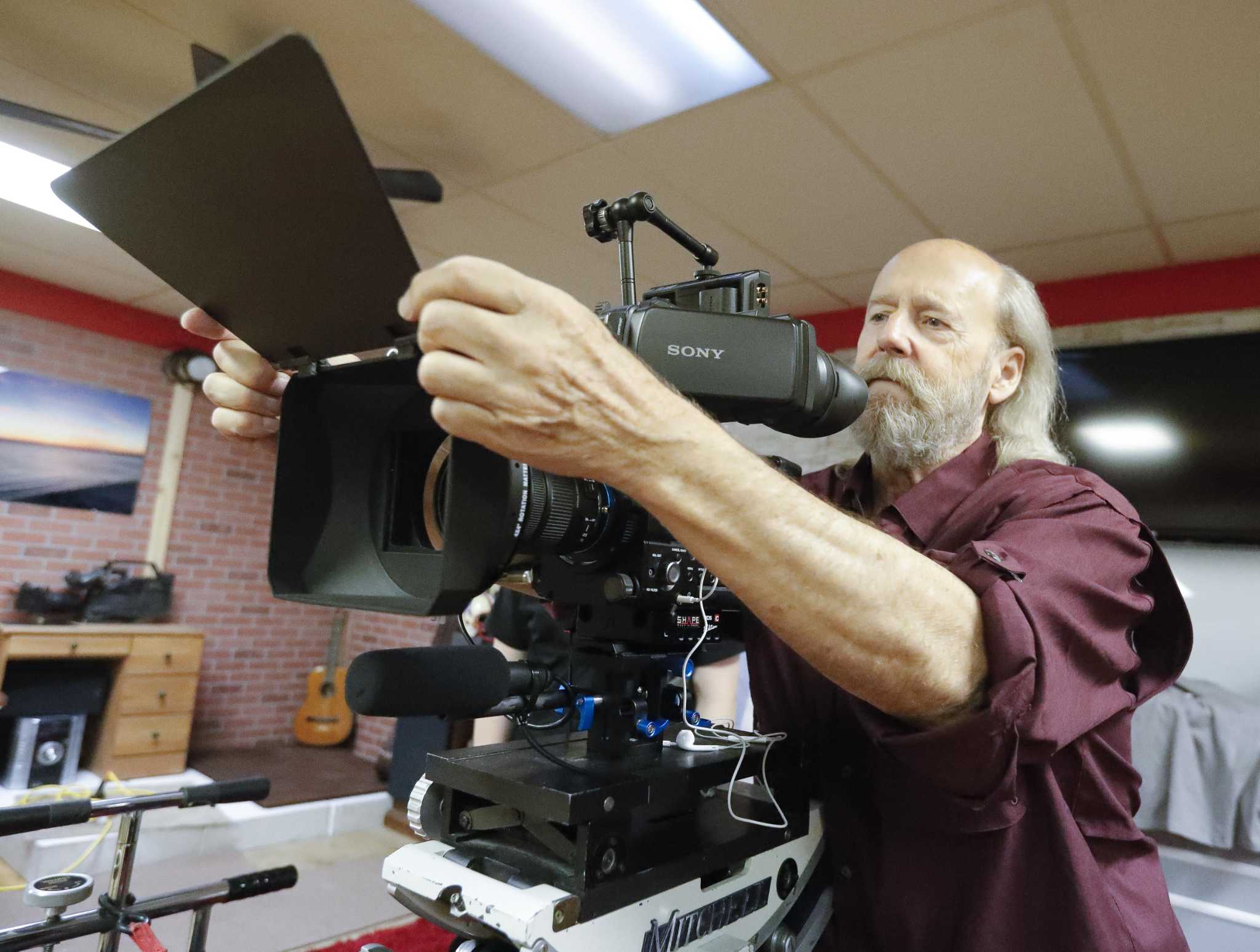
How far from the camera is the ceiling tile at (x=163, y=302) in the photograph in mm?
3953

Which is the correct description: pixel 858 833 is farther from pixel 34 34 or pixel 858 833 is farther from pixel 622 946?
pixel 34 34

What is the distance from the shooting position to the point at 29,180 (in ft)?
9.44

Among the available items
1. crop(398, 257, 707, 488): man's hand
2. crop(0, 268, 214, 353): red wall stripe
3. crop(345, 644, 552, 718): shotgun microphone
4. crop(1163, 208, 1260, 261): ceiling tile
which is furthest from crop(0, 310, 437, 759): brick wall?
crop(398, 257, 707, 488): man's hand

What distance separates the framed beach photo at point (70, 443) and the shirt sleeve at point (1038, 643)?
173 inches

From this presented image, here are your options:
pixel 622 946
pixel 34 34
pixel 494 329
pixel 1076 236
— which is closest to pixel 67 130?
pixel 34 34

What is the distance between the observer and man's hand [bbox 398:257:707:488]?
45cm

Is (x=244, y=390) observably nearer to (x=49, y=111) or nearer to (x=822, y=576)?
(x=822, y=576)

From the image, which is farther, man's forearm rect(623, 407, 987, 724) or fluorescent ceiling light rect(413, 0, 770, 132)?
fluorescent ceiling light rect(413, 0, 770, 132)

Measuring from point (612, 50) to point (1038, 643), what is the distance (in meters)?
1.79

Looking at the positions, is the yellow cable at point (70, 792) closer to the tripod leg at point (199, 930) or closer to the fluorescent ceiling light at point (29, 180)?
the tripod leg at point (199, 930)

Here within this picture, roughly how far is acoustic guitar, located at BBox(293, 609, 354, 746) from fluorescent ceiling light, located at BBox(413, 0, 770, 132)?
367 centimetres

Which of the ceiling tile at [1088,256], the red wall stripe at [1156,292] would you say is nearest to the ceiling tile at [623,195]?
the ceiling tile at [1088,256]

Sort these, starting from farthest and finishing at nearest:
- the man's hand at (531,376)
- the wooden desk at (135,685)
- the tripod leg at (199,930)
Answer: the wooden desk at (135,685) < the tripod leg at (199,930) < the man's hand at (531,376)

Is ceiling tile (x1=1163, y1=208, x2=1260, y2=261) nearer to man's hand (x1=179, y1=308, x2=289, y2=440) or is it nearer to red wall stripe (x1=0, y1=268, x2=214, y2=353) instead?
man's hand (x1=179, y1=308, x2=289, y2=440)
